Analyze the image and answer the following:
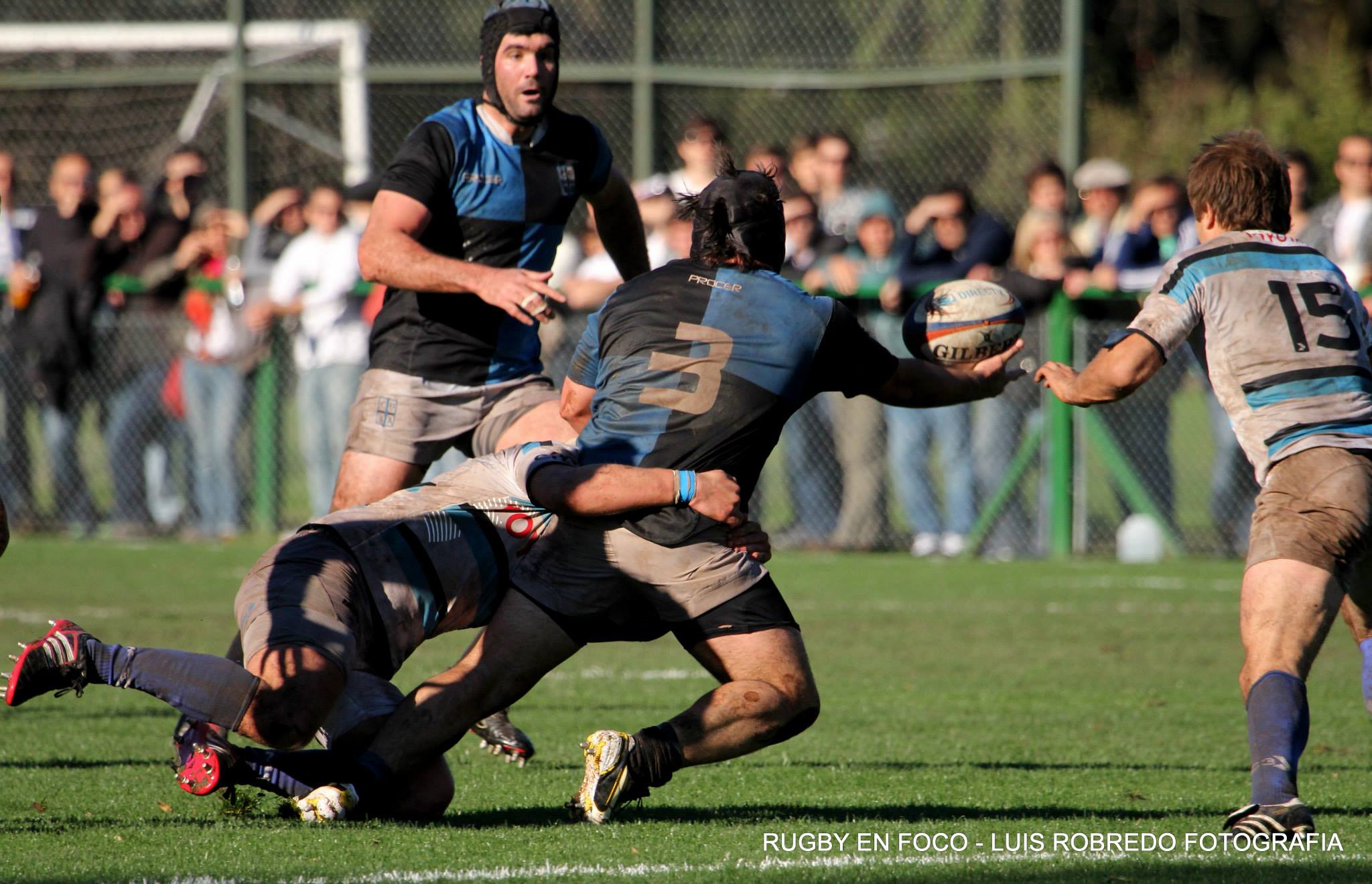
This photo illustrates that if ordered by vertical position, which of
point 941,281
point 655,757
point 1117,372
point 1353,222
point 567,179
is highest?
point 1353,222

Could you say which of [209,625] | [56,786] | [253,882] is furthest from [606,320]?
[209,625]

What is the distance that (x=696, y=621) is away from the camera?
5062 mm

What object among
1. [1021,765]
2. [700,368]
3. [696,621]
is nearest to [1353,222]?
[1021,765]

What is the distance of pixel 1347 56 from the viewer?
30641 millimetres

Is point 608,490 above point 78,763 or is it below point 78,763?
above

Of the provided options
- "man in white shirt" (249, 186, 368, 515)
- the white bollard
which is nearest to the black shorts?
the white bollard

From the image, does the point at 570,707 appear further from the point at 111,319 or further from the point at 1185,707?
the point at 111,319

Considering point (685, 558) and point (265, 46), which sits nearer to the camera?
point (685, 558)

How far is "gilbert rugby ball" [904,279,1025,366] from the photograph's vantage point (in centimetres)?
562

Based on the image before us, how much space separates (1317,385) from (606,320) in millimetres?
2035

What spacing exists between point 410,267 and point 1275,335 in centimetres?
279

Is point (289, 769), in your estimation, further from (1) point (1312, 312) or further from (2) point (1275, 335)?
(1) point (1312, 312)

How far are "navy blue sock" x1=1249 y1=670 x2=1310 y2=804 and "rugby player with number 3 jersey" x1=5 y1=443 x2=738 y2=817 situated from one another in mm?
1509

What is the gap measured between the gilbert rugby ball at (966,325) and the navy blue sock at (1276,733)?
135 cm
